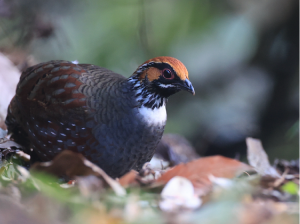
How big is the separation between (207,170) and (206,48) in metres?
5.21

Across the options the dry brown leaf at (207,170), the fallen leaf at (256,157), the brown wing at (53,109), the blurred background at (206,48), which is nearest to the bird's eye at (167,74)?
the brown wing at (53,109)

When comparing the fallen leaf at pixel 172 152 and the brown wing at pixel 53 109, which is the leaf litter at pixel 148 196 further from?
the fallen leaf at pixel 172 152

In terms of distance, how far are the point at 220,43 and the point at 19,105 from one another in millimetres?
4764

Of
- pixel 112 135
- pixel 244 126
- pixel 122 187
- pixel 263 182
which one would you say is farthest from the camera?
pixel 244 126

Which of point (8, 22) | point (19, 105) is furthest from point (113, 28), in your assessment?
point (19, 105)

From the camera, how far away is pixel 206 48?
7.16 meters

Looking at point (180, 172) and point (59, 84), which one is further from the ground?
point (59, 84)

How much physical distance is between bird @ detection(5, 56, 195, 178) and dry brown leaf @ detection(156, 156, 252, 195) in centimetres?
81

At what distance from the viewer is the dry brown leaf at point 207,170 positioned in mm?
2285

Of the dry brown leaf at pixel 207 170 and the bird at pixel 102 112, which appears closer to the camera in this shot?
the dry brown leaf at pixel 207 170

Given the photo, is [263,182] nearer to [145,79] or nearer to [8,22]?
[145,79]

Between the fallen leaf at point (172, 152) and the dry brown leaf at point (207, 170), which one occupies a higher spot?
the fallen leaf at point (172, 152)

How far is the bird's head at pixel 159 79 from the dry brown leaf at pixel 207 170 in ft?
3.02

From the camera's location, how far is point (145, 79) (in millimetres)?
3219
